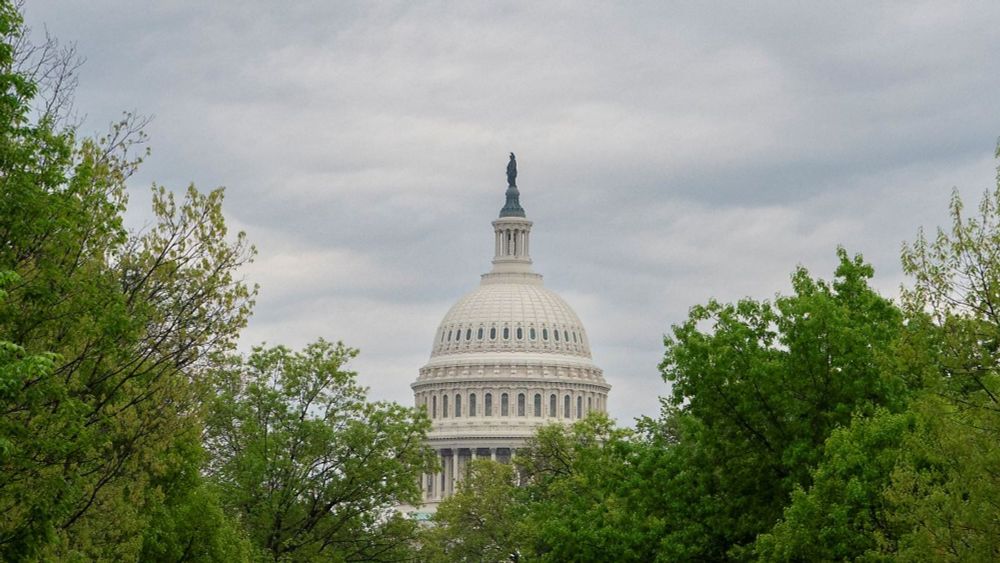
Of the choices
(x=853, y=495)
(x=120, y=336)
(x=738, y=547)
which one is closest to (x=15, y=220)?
(x=120, y=336)

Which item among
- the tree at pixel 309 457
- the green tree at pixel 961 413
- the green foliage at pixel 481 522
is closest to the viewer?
the green tree at pixel 961 413

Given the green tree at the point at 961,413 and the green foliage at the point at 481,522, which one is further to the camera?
the green foliage at the point at 481,522

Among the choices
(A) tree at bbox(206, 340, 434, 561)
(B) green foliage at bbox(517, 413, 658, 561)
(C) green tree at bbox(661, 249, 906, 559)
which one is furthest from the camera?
(A) tree at bbox(206, 340, 434, 561)

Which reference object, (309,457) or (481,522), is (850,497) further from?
(481,522)

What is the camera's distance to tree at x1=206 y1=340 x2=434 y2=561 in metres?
73.6

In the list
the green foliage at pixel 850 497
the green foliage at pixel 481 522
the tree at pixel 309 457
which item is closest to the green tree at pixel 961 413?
the green foliage at pixel 850 497

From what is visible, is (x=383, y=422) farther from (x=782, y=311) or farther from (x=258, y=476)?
(x=782, y=311)

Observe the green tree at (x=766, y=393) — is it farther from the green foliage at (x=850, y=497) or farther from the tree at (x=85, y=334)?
the tree at (x=85, y=334)

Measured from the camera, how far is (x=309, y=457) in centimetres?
7469

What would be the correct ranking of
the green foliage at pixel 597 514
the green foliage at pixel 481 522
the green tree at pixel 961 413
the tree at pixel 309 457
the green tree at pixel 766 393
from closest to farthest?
the green tree at pixel 961 413, the green tree at pixel 766 393, the green foliage at pixel 597 514, the tree at pixel 309 457, the green foliage at pixel 481 522

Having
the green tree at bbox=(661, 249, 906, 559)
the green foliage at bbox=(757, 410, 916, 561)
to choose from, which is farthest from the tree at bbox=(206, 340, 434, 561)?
the green foliage at bbox=(757, 410, 916, 561)

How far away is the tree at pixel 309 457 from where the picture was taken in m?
73.6

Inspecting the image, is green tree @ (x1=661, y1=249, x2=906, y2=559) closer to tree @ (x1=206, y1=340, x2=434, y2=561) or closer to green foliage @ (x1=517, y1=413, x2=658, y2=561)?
green foliage @ (x1=517, y1=413, x2=658, y2=561)

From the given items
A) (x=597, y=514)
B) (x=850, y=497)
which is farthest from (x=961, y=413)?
(x=597, y=514)
